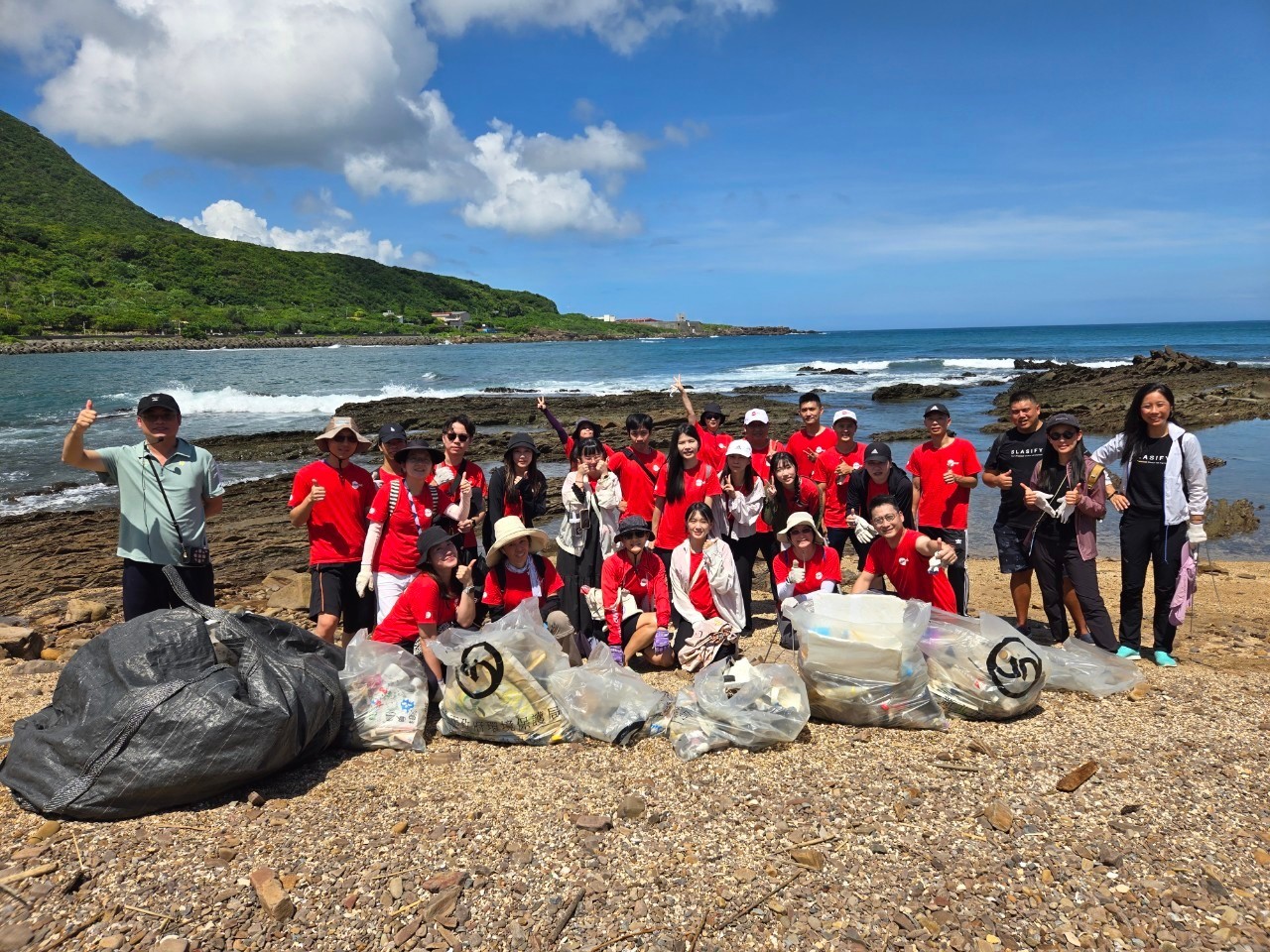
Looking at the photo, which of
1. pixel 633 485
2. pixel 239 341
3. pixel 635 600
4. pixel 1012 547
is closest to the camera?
pixel 635 600

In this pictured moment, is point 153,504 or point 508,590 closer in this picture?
point 153,504

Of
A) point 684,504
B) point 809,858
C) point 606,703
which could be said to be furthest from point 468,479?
point 809,858

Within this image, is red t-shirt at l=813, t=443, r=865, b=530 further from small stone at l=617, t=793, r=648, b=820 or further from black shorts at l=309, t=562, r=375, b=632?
black shorts at l=309, t=562, r=375, b=632

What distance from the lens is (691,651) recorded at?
206 inches

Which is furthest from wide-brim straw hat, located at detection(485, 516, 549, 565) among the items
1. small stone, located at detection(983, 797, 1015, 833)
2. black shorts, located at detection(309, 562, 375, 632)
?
small stone, located at detection(983, 797, 1015, 833)

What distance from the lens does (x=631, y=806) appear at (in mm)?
3414

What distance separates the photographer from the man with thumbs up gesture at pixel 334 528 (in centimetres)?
495

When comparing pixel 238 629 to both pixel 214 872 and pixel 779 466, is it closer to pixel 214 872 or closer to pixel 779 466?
pixel 214 872

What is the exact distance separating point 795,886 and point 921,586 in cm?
253

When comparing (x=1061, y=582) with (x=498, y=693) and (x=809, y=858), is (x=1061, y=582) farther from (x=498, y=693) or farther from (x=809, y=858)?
(x=498, y=693)

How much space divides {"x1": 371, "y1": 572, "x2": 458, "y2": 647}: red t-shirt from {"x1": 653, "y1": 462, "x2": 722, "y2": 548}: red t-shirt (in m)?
1.90

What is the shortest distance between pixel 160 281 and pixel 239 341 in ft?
91.2

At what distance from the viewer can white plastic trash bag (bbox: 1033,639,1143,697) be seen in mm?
4418

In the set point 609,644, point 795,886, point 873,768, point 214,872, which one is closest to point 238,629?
point 214,872
